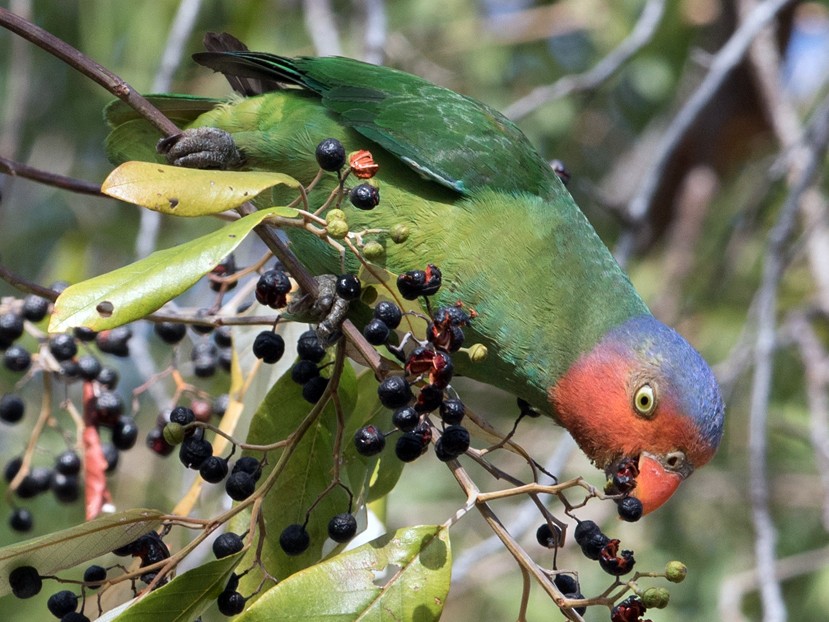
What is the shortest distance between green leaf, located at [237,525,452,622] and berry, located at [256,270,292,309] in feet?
1.65

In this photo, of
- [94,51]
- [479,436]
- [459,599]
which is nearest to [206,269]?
[479,436]

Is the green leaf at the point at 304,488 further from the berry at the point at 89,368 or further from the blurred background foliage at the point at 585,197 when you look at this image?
the blurred background foliage at the point at 585,197

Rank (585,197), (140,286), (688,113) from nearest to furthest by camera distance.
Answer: (140,286)
(688,113)
(585,197)

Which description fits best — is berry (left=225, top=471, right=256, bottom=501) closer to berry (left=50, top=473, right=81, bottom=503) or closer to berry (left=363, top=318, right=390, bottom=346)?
berry (left=363, top=318, right=390, bottom=346)

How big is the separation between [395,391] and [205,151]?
3.76 feet

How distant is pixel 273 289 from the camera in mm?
1917

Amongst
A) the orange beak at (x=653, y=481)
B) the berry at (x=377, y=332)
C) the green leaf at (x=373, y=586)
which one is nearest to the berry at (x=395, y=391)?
the berry at (x=377, y=332)

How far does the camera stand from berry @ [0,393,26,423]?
283 centimetres

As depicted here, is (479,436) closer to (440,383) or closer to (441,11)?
(440,383)

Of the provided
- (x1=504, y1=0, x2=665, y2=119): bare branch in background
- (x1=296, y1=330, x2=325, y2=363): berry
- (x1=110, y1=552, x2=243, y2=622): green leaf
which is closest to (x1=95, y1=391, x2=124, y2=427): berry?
(x1=296, y1=330, x2=325, y2=363): berry

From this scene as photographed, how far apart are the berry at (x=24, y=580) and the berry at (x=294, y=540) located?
45 centimetres

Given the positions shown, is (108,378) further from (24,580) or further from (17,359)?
(24,580)

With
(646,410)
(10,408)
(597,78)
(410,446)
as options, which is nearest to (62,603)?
(410,446)

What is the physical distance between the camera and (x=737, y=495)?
16.8 feet
